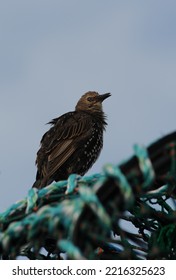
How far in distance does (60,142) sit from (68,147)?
0.13 meters

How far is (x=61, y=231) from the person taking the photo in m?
2.04

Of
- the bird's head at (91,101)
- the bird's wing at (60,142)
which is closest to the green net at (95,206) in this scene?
the bird's wing at (60,142)

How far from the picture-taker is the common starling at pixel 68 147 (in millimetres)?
7727

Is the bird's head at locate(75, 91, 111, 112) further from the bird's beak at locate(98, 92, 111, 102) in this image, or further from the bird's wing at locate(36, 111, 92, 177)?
the bird's wing at locate(36, 111, 92, 177)

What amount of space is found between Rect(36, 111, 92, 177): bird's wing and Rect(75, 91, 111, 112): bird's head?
0.82 m

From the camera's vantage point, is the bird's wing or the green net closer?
the green net

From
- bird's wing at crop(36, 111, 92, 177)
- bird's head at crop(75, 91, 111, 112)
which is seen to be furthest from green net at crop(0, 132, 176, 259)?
bird's head at crop(75, 91, 111, 112)

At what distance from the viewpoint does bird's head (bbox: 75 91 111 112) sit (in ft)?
29.6

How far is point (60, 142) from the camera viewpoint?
25.7 feet

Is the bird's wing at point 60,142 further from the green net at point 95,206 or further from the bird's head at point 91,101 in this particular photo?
the green net at point 95,206

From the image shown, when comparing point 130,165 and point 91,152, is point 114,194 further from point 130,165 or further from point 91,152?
point 91,152

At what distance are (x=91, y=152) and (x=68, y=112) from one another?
2.37 ft

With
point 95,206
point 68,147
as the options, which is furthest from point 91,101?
point 95,206
